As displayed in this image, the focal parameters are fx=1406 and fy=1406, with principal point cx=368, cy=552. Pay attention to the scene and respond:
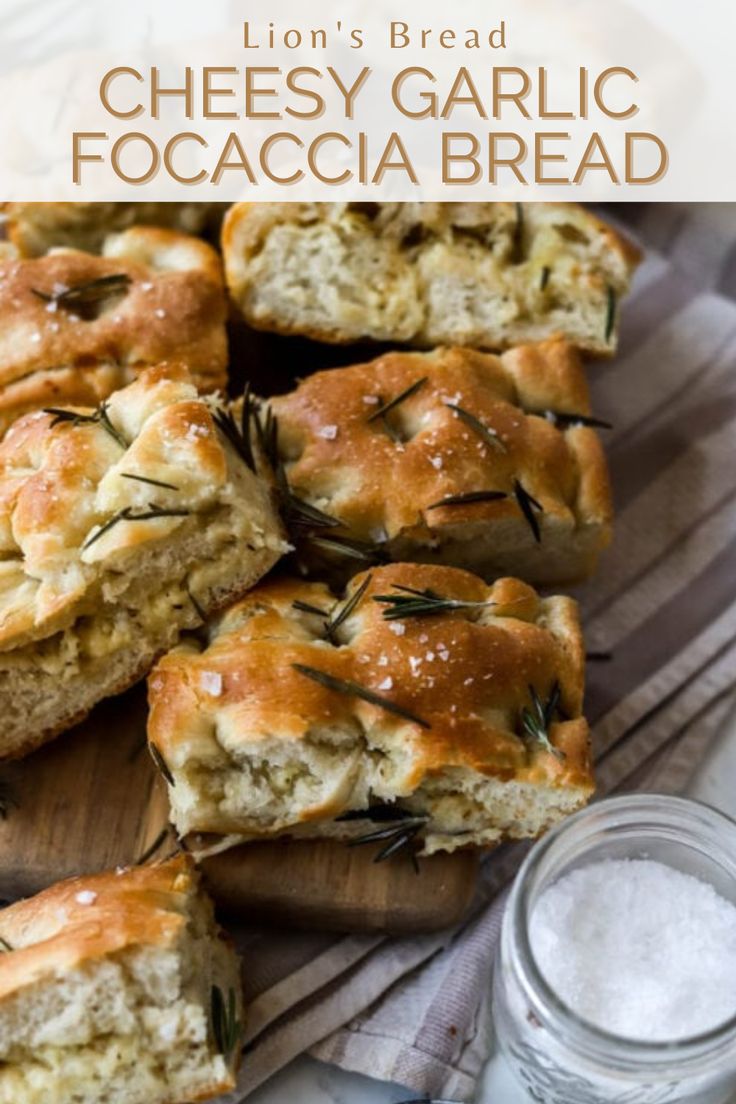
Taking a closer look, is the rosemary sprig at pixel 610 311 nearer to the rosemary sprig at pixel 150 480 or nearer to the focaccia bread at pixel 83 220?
the focaccia bread at pixel 83 220

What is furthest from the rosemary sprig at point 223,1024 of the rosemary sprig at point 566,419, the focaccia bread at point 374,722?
the rosemary sprig at point 566,419

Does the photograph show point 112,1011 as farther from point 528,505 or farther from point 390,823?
point 528,505

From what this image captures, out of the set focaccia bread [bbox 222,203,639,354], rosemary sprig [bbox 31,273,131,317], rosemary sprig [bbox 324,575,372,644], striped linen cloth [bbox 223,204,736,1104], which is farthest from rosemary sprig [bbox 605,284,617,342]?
rosemary sprig [bbox 31,273,131,317]

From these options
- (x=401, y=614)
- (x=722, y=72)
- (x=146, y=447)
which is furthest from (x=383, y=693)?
(x=722, y=72)

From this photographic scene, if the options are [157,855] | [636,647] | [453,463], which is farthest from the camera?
[636,647]

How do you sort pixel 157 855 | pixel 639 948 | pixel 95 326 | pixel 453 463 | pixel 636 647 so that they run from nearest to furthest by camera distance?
1. pixel 639 948
2. pixel 157 855
3. pixel 453 463
4. pixel 95 326
5. pixel 636 647

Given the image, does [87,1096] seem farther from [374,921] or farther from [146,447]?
[146,447]

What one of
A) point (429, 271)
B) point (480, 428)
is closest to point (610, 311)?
point (429, 271)
